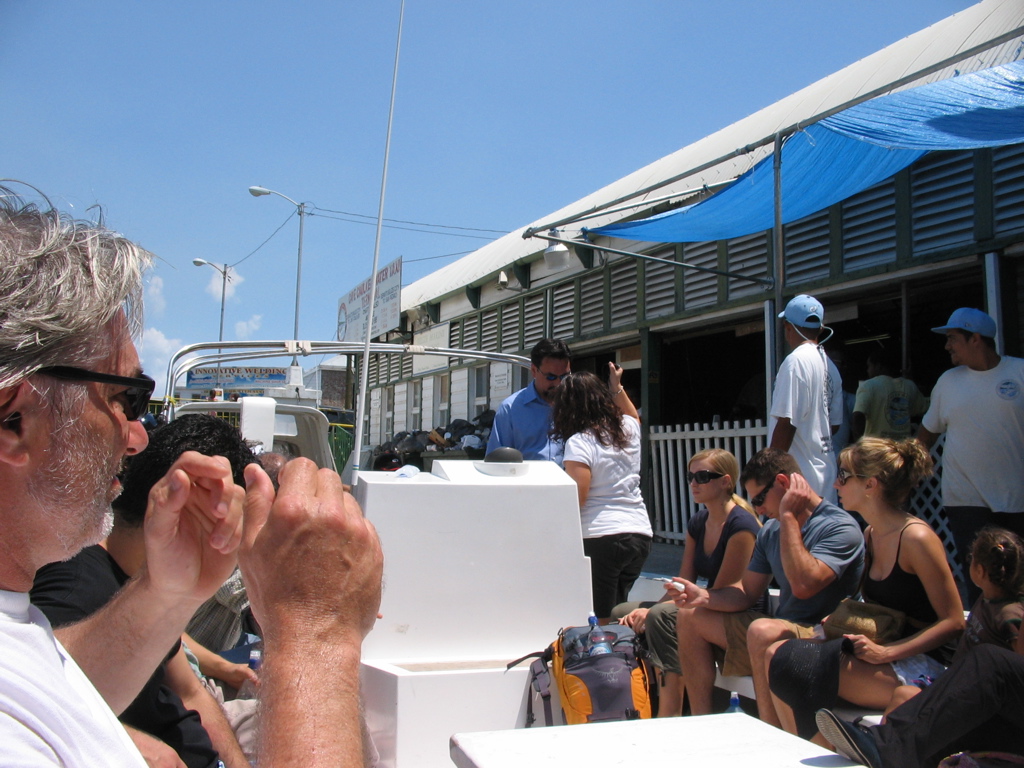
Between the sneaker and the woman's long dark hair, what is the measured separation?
6.00 ft

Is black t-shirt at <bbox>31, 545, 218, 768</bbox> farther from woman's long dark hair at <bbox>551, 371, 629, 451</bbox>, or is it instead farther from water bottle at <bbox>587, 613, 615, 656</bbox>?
woman's long dark hair at <bbox>551, 371, 629, 451</bbox>

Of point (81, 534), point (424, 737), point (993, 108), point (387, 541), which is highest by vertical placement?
point (993, 108)

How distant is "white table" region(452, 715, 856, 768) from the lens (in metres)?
1.54

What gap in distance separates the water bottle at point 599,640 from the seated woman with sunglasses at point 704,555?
1.50 ft

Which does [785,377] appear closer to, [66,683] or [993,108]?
[993,108]

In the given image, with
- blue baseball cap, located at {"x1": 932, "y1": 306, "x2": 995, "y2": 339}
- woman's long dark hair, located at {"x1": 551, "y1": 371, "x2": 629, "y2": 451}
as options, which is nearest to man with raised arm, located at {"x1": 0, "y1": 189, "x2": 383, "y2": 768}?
woman's long dark hair, located at {"x1": 551, "y1": 371, "x2": 629, "y2": 451}

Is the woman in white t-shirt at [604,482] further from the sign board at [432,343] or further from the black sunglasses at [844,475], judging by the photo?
the sign board at [432,343]

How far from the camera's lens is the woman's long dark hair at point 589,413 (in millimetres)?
3873

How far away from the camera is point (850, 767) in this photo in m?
1.47

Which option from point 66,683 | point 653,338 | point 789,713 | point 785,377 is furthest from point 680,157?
point 66,683

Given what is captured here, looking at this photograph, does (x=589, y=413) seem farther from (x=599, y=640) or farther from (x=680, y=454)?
(x=680, y=454)

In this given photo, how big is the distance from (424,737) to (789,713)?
1.30m

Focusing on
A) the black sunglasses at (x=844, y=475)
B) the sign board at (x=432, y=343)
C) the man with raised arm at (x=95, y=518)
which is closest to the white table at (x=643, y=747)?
the man with raised arm at (x=95, y=518)

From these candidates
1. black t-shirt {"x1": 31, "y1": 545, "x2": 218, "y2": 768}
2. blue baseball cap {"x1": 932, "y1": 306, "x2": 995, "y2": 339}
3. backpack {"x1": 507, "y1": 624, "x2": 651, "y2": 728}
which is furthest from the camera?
blue baseball cap {"x1": 932, "y1": 306, "x2": 995, "y2": 339}
